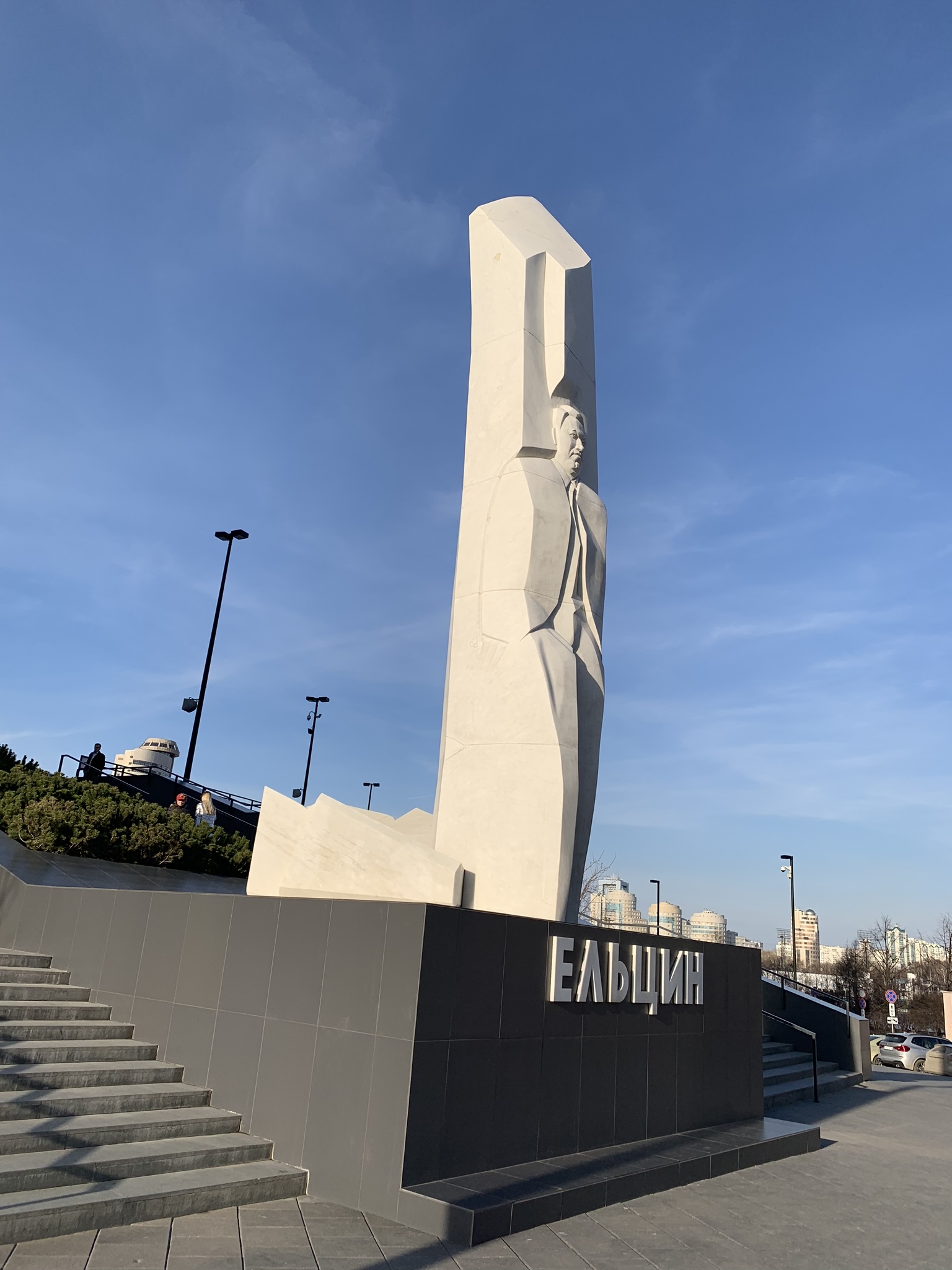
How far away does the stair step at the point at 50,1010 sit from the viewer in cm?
779

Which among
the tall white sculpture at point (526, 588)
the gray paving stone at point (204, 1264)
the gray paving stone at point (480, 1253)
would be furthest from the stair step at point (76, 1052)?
the gray paving stone at point (480, 1253)

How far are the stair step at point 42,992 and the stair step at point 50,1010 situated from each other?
0.34 feet

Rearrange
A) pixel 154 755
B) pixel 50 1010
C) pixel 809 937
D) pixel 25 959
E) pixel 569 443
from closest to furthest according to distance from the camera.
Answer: pixel 50 1010 → pixel 25 959 → pixel 569 443 → pixel 154 755 → pixel 809 937

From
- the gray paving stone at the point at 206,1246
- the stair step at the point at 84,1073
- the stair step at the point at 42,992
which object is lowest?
the gray paving stone at the point at 206,1246

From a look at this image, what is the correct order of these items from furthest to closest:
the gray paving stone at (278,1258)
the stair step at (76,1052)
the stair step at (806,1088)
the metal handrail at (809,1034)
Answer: the metal handrail at (809,1034), the stair step at (806,1088), the stair step at (76,1052), the gray paving stone at (278,1258)

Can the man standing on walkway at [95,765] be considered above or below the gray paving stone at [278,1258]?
above

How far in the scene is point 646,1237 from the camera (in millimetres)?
6000

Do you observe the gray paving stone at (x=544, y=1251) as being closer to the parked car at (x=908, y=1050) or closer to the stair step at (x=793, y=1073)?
the stair step at (x=793, y=1073)

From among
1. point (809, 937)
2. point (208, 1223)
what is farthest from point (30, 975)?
point (809, 937)

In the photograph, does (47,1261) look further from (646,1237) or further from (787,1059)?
(787,1059)

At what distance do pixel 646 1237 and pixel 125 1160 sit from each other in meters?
3.50

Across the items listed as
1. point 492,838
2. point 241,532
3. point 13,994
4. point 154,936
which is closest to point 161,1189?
point 154,936

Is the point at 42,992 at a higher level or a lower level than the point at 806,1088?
higher

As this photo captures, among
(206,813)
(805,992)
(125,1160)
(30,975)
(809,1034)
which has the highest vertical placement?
(206,813)
